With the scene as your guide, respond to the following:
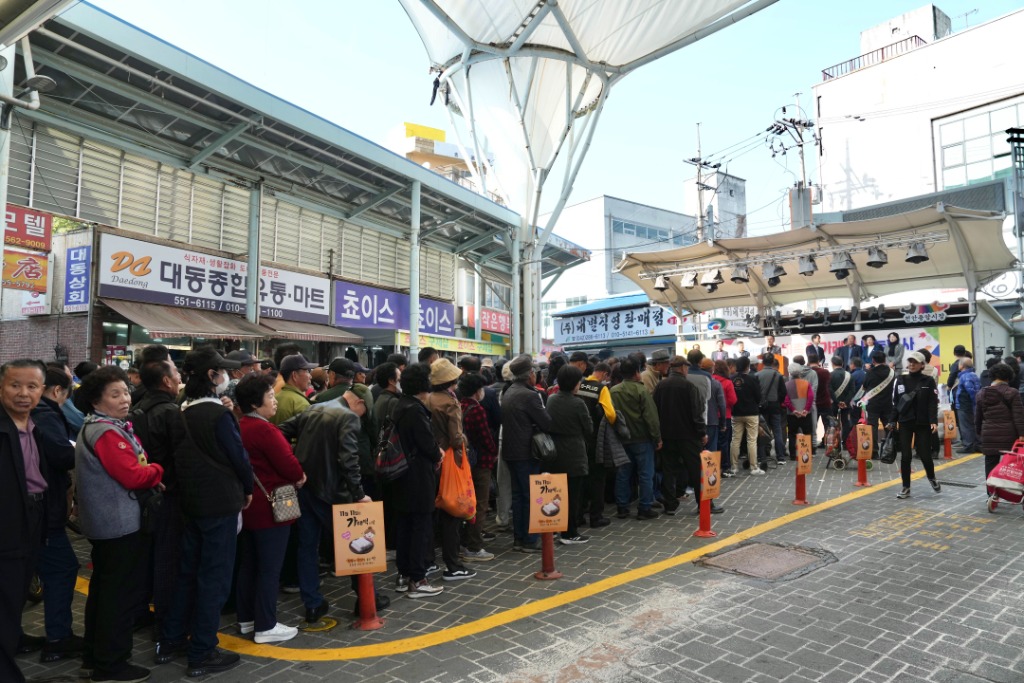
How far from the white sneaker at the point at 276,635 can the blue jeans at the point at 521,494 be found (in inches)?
99.3

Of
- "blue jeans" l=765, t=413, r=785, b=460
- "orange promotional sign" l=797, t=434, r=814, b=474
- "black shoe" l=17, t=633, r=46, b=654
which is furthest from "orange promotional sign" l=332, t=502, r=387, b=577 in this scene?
"blue jeans" l=765, t=413, r=785, b=460

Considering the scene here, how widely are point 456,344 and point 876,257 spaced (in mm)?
12392

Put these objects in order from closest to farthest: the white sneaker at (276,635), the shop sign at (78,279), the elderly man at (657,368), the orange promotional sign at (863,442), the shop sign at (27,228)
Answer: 1. the white sneaker at (276,635)
2. the elderly man at (657,368)
3. the orange promotional sign at (863,442)
4. the shop sign at (27,228)
5. the shop sign at (78,279)

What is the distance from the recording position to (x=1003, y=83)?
86.6ft

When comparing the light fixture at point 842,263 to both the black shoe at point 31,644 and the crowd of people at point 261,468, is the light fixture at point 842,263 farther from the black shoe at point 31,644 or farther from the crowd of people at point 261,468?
the black shoe at point 31,644

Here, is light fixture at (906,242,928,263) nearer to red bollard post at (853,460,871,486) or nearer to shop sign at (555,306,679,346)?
red bollard post at (853,460,871,486)

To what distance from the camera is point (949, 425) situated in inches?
449

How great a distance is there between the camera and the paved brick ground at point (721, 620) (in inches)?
141

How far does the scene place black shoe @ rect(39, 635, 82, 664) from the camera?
12.7 ft

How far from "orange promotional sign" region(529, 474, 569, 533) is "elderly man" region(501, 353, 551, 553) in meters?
0.75

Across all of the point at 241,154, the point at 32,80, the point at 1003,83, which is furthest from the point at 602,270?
the point at 32,80

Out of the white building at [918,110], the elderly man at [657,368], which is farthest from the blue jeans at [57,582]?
the white building at [918,110]

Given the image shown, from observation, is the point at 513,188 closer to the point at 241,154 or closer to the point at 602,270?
the point at 241,154

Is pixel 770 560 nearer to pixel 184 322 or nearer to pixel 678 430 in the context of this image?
pixel 678 430
